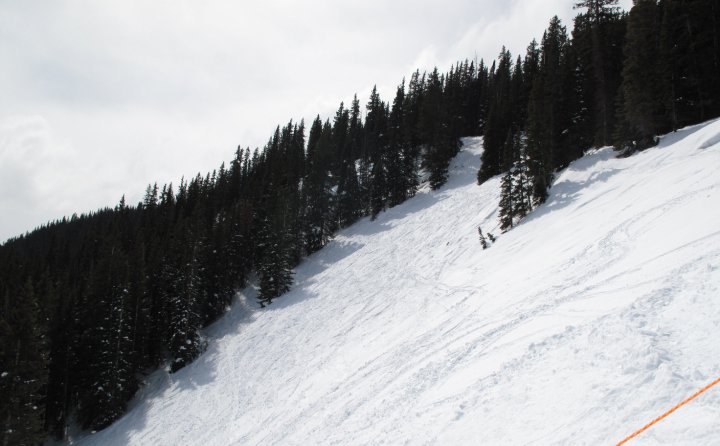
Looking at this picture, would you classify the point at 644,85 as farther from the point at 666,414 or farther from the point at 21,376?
the point at 21,376

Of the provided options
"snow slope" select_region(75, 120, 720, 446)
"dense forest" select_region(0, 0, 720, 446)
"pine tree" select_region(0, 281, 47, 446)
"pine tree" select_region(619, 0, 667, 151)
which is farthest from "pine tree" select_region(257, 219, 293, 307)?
"pine tree" select_region(619, 0, 667, 151)

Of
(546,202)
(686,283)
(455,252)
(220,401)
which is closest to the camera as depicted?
(686,283)

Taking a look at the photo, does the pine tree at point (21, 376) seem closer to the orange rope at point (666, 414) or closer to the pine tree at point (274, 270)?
the pine tree at point (274, 270)

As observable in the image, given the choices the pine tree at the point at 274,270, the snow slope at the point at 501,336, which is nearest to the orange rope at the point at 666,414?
the snow slope at the point at 501,336

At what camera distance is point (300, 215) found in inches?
2159

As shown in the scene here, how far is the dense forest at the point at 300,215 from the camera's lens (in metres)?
32.2

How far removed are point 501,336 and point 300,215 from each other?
4200 centimetres

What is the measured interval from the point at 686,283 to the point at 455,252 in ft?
81.5

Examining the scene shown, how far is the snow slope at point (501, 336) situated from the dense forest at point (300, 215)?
9.92ft

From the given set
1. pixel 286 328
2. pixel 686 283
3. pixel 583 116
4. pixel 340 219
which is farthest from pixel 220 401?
pixel 583 116

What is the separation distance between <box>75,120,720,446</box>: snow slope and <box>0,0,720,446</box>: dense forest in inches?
119

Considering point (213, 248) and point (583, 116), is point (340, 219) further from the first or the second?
point (583, 116)

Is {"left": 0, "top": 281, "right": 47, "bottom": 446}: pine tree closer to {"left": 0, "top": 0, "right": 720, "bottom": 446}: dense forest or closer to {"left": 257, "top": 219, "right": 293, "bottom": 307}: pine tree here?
{"left": 0, "top": 0, "right": 720, "bottom": 446}: dense forest

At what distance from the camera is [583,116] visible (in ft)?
135
